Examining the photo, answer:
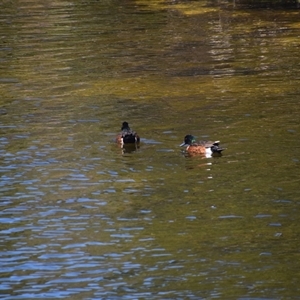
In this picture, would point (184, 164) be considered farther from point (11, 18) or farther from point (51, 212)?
point (11, 18)

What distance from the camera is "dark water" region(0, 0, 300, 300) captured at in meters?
11.7

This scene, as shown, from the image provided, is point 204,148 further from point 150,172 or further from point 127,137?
point 127,137

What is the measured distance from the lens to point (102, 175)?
15906mm

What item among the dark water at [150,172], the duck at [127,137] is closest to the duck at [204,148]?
the dark water at [150,172]

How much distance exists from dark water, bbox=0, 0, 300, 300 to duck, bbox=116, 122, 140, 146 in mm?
191

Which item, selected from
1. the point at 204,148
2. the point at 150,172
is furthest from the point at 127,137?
the point at 150,172

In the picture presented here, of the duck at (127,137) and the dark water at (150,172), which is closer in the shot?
the dark water at (150,172)

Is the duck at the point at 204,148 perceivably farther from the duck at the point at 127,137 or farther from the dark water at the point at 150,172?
the duck at the point at 127,137

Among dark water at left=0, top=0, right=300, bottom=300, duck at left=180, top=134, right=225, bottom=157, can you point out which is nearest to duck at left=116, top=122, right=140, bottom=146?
dark water at left=0, top=0, right=300, bottom=300

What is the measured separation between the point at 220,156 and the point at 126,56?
12268 millimetres

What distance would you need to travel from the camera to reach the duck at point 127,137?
17.4 metres

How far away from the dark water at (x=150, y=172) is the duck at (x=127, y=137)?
191 mm

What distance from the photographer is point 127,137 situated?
17.4 m

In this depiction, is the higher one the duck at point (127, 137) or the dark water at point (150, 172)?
the duck at point (127, 137)
